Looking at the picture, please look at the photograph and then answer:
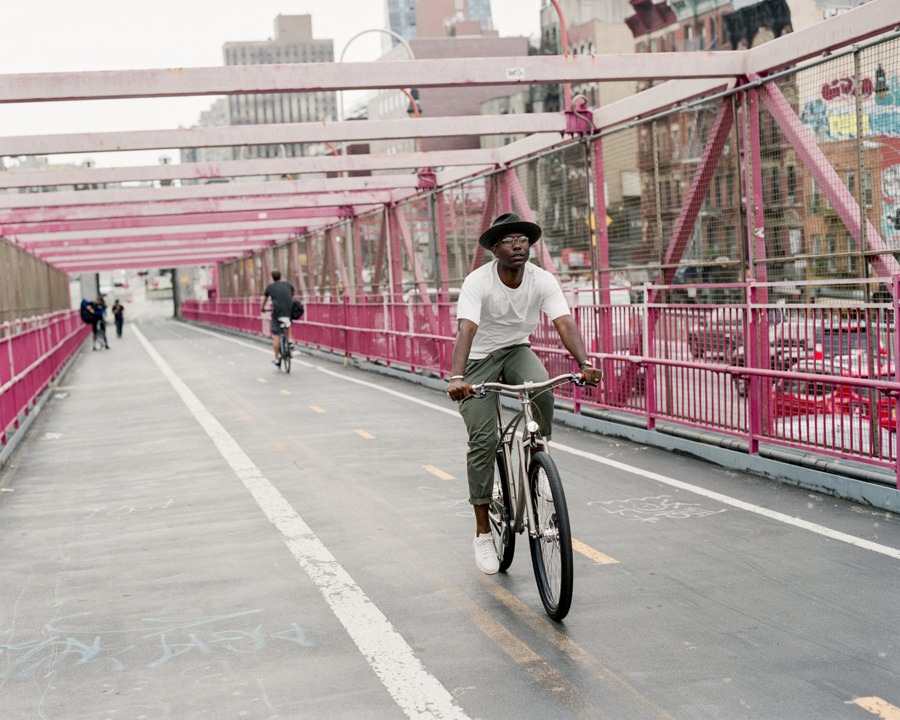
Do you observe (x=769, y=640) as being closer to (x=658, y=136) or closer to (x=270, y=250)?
(x=658, y=136)

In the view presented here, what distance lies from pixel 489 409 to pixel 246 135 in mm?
10858

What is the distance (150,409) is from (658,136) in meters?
8.28

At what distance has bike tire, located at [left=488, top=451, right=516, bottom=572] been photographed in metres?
6.04

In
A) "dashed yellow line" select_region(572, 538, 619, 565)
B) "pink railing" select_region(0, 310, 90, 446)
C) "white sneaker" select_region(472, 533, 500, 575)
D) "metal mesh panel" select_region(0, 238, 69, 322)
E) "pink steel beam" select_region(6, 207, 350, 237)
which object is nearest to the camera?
"white sneaker" select_region(472, 533, 500, 575)

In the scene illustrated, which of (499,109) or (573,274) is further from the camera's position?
(499,109)

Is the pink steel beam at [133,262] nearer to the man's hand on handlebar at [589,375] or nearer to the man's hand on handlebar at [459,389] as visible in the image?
the man's hand on handlebar at [459,389]

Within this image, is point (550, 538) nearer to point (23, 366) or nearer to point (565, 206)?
point (565, 206)

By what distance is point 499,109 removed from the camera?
89.2m

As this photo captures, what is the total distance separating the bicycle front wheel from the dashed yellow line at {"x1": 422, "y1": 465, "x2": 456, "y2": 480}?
4.01 metres

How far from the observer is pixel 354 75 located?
482 inches

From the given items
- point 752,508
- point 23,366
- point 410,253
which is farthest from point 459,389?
point 410,253

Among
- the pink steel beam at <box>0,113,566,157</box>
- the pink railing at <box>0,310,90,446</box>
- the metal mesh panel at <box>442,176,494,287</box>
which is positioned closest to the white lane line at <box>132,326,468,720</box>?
the pink railing at <box>0,310,90,446</box>

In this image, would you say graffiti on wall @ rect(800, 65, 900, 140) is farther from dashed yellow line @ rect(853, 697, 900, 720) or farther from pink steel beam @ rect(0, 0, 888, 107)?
dashed yellow line @ rect(853, 697, 900, 720)

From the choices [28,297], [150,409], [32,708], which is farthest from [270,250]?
[32,708]
